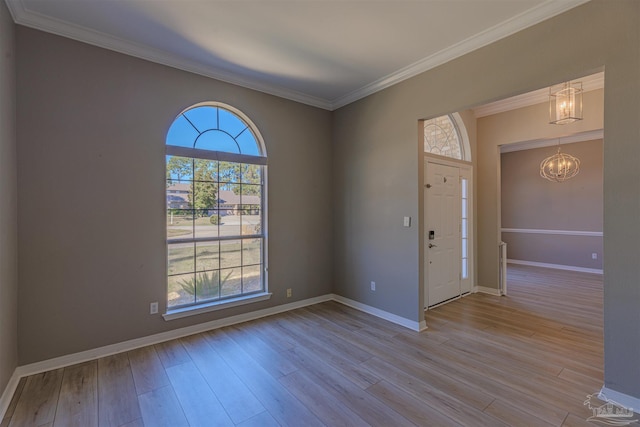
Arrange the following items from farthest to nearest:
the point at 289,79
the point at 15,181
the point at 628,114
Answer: the point at 289,79 → the point at 15,181 → the point at 628,114

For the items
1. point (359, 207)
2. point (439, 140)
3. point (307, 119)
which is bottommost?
point (359, 207)

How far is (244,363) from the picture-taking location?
8.41ft

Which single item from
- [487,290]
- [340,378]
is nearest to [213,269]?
[340,378]

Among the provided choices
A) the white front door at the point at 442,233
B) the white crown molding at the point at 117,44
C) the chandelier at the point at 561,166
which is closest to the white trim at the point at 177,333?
the white front door at the point at 442,233

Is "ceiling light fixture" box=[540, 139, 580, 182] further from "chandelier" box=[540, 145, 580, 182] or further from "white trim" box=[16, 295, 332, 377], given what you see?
"white trim" box=[16, 295, 332, 377]

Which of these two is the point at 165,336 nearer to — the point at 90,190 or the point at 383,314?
the point at 90,190

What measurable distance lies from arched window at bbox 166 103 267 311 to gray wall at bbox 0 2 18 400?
1141 mm

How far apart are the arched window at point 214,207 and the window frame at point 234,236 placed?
0.01 meters

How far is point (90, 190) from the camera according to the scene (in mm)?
2637

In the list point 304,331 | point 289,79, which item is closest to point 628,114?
point 289,79

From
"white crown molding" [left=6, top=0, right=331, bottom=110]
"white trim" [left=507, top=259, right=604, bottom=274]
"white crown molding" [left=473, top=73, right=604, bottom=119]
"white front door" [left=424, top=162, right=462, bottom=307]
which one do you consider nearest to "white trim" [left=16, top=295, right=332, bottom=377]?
"white front door" [left=424, top=162, right=462, bottom=307]

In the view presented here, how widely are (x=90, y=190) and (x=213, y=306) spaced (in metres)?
1.71

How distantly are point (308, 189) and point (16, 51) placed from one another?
10.2ft

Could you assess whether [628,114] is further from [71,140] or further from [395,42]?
[71,140]
